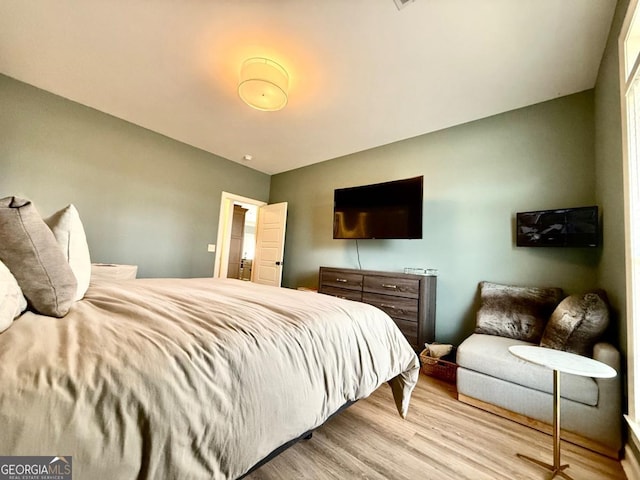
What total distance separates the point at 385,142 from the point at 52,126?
3.98 m

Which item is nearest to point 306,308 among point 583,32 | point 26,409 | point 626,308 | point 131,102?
point 26,409

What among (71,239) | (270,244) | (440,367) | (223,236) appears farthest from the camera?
(270,244)

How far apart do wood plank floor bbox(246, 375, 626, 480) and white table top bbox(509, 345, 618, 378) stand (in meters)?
0.60

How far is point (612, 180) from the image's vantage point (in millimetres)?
1758

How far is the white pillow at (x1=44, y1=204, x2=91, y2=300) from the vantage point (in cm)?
117

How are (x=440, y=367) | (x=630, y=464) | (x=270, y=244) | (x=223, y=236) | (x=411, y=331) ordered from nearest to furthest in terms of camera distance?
(x=630, y=464) < (x=440, y=367) < (x=411, y=331) < (x=223, y=236) < (x=270, y=244)

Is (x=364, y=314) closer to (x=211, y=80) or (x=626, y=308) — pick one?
(x=626, y=308)

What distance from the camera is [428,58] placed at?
2.06 m

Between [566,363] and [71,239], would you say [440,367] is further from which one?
[71,239]

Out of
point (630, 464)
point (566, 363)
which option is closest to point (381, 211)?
point (566, 363)

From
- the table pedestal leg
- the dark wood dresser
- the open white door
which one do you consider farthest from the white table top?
the open white door

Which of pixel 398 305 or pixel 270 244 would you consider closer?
pixel 398 305

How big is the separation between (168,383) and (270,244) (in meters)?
4.06

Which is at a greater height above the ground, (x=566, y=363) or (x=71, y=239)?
(x=71, y=239)
